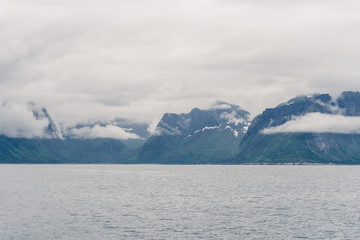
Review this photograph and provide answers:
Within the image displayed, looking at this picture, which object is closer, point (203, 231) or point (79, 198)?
point (203, 231)

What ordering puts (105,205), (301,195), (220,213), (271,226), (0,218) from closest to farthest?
(271,226) < (0,218) < (220,213) < (105,205) < (301,195)

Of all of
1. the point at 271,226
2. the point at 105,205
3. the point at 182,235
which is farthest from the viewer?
the point at 105,205

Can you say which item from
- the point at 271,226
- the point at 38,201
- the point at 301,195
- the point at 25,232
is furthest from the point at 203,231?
the point at 301,195

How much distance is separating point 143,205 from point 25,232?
1956 inches

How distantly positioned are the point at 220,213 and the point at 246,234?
29.1m

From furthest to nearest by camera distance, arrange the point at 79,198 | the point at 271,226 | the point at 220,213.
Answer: the point at 79,198
the point at 220,213
the point at 271,226

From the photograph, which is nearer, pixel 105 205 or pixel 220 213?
pixel 220 213

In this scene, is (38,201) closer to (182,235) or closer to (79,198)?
(79,198)

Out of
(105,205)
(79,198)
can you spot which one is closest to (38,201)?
(79,198)

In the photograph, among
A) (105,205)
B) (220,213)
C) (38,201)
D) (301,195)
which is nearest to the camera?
(220,213)

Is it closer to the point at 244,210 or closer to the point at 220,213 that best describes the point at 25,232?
the point at 220,213

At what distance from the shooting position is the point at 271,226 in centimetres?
9994

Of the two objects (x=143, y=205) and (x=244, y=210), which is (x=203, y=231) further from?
(x=143, y=205)

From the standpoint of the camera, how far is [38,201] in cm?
14900
